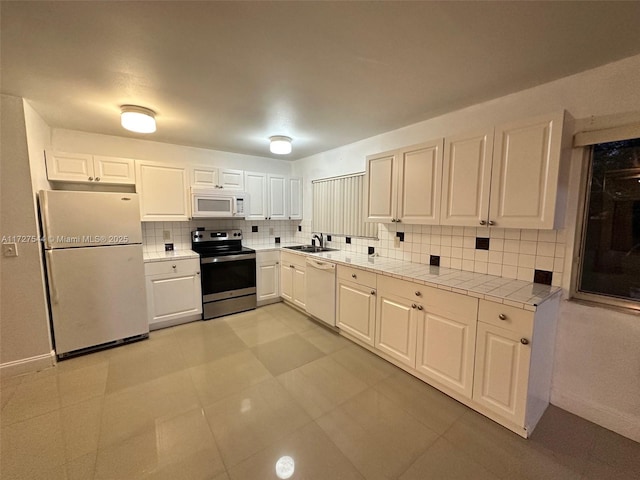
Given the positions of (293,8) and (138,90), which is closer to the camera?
(293,8)

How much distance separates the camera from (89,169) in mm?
2842

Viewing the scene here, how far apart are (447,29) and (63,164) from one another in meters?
3.57

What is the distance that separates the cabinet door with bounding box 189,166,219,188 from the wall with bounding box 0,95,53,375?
1445mm

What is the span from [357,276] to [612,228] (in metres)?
1.90

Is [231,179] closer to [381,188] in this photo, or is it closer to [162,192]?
[162,192]

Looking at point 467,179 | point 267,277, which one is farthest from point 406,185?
point 267,277

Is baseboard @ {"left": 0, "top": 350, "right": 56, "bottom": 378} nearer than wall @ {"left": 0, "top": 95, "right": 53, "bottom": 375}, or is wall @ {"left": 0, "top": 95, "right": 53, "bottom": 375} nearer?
wall @ {"left": 0, "top": 95, "right": 53, "bottom": 375}

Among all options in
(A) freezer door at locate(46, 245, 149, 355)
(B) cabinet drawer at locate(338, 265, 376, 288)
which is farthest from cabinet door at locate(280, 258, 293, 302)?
(A) freezer door at locate(46, 245, 149, 355)

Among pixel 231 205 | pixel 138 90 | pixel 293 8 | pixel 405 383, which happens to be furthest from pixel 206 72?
pixel 405 383

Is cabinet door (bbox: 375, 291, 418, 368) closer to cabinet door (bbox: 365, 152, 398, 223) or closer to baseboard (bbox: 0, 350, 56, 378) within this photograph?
cabinet door (bbox: 365, 152, 398, 223)

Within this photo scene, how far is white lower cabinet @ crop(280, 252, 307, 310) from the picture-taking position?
3.59 meters

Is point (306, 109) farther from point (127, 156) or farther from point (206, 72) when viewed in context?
point (127, 156)

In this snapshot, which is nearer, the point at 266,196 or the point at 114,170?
the point at 114,170

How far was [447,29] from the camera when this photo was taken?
137 cm
